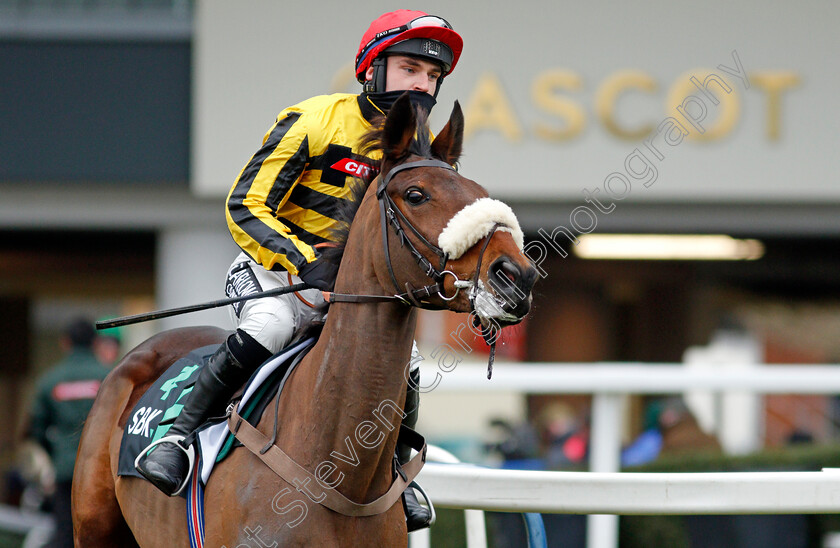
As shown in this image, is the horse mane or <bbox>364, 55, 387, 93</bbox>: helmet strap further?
<bbox>364, 55, 387, 93</bbox>: helmet strap

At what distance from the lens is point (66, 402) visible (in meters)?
6.36

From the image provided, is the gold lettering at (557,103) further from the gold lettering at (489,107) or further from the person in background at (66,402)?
the person in background at (66,402)

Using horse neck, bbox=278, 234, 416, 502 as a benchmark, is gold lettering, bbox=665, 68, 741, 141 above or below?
above

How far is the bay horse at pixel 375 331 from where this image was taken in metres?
2.35

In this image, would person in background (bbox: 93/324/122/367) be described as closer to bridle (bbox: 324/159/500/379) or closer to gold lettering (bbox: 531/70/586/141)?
gold lettering (bbox: 531/70/586/141)

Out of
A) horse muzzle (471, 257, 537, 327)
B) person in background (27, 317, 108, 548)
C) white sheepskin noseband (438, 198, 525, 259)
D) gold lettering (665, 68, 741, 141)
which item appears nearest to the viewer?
horse muzzle (471, 257, 537, 327)

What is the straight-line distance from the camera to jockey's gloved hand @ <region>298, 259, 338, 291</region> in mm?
2818

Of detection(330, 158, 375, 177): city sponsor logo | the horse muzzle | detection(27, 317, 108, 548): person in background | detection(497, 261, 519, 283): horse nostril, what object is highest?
detection(330, 158, 375, 177): city sponsor logo

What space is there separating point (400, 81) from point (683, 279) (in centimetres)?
1152

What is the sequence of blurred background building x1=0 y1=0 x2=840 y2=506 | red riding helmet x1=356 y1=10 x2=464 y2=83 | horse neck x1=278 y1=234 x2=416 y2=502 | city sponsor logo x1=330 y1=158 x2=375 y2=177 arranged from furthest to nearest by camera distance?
blurred background building x1=0 y1=0 x2=840 y2=506 < city sponsor logo x1=330 y1=158 x2=375 y2=177 < red riding helmet x1=356 y1=10 x2=464 y2=83 < horse neck x1=278 y1=234 x2=416 y2=502

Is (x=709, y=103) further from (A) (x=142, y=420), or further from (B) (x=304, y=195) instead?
(A) (x=142, y=420)

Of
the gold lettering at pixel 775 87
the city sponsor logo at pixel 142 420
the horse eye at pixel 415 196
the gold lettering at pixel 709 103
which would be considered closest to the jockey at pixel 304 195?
the city sponsor logo at pixel 142 420

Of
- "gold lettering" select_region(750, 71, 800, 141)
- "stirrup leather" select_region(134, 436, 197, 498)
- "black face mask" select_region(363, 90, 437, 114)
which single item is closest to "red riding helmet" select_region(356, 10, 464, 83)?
"black face mask" select_region(363, 90, 437, 114)

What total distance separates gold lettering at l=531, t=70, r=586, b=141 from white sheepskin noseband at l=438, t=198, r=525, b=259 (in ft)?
22.4
